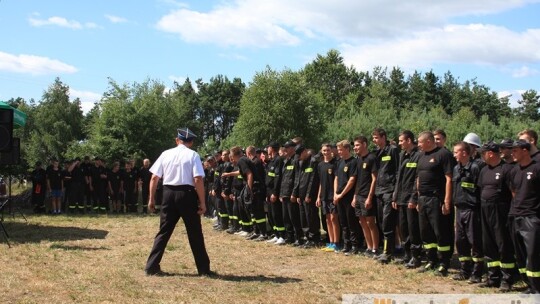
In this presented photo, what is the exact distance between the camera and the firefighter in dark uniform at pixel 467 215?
7.59 meters

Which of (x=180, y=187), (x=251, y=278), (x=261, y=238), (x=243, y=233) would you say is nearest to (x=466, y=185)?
(x=251, y=278)

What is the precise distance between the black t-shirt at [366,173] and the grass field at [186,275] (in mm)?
1205

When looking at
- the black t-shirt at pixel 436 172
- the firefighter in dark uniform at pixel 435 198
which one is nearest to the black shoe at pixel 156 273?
the firefighter in dark uniform at pixel 435 198

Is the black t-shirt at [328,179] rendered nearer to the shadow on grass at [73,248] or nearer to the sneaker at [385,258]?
the sneaker at [385,258]

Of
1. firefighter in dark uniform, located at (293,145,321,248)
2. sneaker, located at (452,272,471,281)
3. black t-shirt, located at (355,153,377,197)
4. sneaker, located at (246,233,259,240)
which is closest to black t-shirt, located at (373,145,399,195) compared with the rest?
black t-shirt, located at (355,153,377,197)

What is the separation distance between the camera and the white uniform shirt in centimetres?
816

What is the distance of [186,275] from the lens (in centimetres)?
829

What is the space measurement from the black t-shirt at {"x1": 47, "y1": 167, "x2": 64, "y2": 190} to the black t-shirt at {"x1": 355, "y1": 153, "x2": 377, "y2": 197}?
45.6ft

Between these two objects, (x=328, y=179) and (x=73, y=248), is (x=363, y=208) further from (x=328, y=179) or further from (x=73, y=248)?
(x=73, y=248)

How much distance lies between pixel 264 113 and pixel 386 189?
104 feet

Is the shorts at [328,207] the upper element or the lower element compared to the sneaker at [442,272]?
upper

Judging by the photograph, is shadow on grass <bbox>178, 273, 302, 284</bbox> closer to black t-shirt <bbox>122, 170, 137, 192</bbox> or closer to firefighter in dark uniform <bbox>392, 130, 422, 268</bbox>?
firefighter in dark uniform <bbox>392, 130, 422, 268</bbox>

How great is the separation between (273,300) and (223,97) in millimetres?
68562

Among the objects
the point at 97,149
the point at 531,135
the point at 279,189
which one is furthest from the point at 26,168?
the point at 531,135
